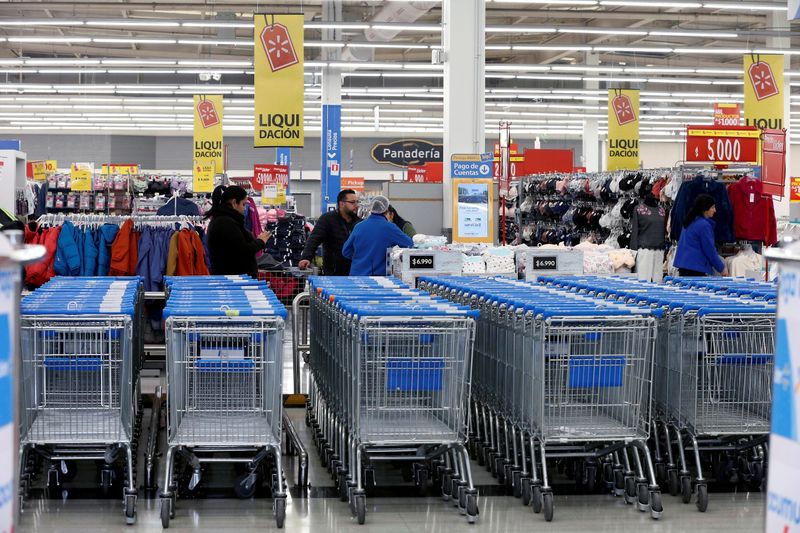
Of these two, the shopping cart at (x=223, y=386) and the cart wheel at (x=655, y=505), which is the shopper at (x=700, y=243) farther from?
the shopping cart at (x=223, y=386)

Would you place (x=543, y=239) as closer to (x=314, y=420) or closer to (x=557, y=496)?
(x=314, y=420)

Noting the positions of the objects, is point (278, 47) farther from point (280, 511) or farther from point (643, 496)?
point (643, 496)

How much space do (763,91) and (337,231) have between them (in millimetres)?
11763

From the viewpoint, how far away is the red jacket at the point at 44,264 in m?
8.45

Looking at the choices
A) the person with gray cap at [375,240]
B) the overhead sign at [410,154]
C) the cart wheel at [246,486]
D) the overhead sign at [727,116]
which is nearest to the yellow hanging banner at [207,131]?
the overhead sign at [727,116]

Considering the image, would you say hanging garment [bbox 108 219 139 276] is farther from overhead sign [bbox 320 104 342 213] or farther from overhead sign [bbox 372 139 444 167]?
overhead sign [bbox 372 139 444 167]

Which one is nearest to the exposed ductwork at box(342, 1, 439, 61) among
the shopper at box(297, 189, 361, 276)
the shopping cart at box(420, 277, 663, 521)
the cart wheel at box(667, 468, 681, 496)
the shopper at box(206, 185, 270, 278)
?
the shopper at box(297, 189, 361, 276)

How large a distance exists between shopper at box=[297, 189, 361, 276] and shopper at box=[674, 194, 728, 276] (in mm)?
3084

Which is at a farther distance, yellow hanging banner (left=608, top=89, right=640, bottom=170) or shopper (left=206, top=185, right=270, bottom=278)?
yellow hanging banner (left=608, top=89, right=640, bottom=170)

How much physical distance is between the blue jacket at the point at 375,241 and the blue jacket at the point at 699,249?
2.78 metres

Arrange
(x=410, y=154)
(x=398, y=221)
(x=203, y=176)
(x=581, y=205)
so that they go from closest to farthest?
(x=398, y=221) < (x=581, y=205) < (x=203, y=176) < (x=410, y=154)

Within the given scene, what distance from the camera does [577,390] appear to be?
5.30 m

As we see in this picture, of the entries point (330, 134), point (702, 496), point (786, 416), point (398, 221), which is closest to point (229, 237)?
point (398, 221)

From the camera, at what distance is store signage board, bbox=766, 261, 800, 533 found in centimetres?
231
